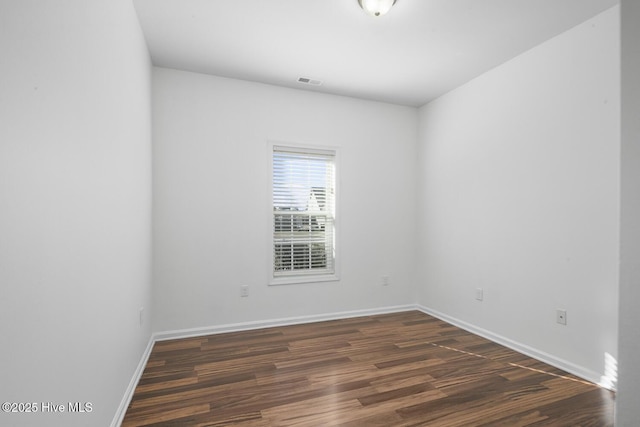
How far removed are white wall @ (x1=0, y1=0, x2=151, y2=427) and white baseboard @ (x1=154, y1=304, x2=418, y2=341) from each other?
1169 millimetres

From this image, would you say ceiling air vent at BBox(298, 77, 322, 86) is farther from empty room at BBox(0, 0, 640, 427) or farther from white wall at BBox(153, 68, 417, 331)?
white wall at BBox(153, 68, 417, 331)

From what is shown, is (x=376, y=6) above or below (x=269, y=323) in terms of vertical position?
above

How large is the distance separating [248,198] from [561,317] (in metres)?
3.11

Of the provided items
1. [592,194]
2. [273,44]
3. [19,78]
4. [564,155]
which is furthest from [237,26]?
[592,194]

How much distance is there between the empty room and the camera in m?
1.14

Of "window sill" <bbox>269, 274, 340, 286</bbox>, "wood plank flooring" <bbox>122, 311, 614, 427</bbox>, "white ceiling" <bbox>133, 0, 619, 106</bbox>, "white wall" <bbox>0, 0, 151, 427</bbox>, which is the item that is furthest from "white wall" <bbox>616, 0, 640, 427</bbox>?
"window sill" <bbox>269, 274, 340, 286</bbox>

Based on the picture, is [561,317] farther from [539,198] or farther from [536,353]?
[539,198]

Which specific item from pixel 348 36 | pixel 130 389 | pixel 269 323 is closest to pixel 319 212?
pixel 269 323

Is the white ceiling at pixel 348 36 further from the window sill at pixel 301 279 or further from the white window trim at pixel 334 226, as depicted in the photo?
the window sill at pixel 301 279

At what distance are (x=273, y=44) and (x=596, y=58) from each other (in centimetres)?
255

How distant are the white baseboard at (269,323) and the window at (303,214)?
0.45 metres

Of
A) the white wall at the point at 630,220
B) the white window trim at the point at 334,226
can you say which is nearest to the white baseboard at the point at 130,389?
the white window trim at the point at 334,226

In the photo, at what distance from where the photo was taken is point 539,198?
2775 mm

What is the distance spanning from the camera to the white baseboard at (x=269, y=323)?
10.6 ft
